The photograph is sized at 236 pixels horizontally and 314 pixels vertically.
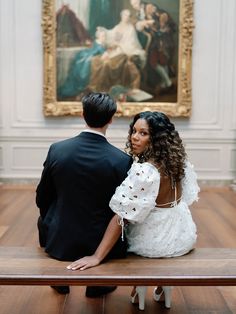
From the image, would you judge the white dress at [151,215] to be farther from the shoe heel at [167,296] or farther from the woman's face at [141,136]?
the shoe heel at [167,296]

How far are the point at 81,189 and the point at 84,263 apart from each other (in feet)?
→ 1.63

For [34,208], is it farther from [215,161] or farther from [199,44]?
[199,44]

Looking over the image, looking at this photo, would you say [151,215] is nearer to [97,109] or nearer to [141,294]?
[141,294]

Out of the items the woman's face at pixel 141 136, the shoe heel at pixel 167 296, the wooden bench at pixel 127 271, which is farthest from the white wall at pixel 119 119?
the wooden bench at pixel 127 271

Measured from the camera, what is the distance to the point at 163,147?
3219mm

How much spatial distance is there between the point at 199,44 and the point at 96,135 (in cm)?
708

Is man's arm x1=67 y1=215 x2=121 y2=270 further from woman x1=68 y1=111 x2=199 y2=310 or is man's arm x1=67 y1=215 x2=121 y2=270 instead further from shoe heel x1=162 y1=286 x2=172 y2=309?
shoe heel x1=162 y1=286 x2=172 y2=309

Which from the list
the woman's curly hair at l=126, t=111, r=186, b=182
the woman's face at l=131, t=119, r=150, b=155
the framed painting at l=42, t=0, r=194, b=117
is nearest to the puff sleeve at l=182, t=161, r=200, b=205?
the woman's curly hair at l=126, t=111, r=186, b=182

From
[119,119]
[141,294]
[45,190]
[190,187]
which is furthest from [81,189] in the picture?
[119,119]

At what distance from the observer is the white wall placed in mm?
9570

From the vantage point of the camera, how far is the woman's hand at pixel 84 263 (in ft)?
9.96

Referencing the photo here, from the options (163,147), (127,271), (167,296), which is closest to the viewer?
(127,271)

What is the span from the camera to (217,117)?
974 centimetres

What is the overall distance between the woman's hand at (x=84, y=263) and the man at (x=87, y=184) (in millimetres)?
53
